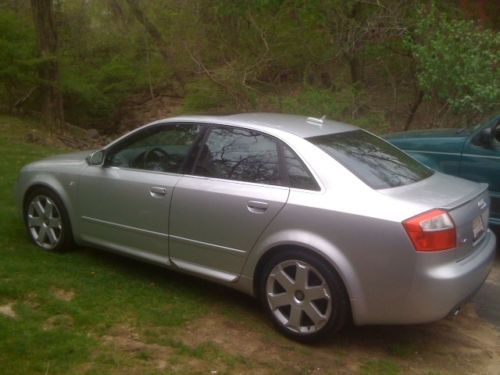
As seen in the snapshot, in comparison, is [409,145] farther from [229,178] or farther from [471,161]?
[229,178]

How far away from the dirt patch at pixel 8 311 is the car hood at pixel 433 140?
4.46 m

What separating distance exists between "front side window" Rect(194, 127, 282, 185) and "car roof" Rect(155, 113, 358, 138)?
7 centimetres

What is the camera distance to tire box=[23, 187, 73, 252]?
5.73 metres

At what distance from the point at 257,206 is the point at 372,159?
0.96 meters

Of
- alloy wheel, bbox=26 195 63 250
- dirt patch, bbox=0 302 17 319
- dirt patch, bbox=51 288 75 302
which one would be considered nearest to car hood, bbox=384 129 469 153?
alloy wheel, bbox=26 195 63 250

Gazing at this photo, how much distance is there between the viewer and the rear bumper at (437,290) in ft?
12.7

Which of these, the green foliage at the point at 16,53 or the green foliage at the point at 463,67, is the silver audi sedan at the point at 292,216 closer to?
the green foliage at the point at 463,67

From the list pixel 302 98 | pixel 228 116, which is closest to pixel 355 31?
pixel 302 98

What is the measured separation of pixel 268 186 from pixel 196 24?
506 inches

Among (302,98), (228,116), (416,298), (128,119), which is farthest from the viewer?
(128,119)

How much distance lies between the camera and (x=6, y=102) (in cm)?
1708

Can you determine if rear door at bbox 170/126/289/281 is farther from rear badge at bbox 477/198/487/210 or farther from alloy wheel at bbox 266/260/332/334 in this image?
rear badge at bbox 477/198/487/210

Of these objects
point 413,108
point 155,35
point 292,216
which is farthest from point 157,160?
point 155,35

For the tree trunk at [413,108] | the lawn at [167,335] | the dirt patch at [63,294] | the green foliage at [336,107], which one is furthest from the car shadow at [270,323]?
the tree trunk at [413,108]
